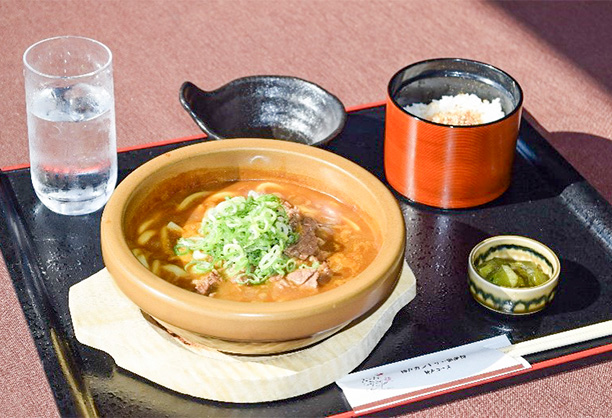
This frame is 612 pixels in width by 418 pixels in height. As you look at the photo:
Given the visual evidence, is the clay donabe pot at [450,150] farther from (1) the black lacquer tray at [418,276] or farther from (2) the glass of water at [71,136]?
(2) the glass of water at [71,136]

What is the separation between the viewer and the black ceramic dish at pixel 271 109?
2.12 metres

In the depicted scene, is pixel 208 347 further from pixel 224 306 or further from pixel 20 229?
pixel 20 229

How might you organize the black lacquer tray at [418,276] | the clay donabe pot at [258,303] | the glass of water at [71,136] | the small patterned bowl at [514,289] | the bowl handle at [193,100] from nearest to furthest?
the clay donabe pot at [258,303] < the black lacquer tray at [418,276] < the small patterned bowl at [514,289] < the glass of water at [71,136] < the bowl handle at [193,100]

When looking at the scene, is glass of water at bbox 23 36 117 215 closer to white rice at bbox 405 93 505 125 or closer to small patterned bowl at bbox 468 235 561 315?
white rice at bbox 405 93 505 125

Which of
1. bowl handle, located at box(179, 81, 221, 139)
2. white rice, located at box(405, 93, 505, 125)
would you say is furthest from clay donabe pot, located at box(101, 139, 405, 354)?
white rice, located at box(405, 93, 505, 125)

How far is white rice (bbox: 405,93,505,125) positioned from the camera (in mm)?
2047

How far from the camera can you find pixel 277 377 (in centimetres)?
158

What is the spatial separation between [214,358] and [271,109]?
0.72m

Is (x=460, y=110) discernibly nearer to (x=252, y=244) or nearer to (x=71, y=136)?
(x=252, y=244)

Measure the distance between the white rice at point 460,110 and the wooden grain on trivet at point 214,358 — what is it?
1.65 feet

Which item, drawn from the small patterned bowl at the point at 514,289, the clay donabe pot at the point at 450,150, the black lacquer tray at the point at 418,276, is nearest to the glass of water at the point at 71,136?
the black lacquer tray at the point at 418,276

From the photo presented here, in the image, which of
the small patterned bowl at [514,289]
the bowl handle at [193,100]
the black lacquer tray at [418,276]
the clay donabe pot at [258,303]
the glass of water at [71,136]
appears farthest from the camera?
the bowl handle at [193,100]

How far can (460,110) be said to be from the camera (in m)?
2.07

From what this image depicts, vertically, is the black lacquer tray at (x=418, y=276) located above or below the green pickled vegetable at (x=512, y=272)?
below
